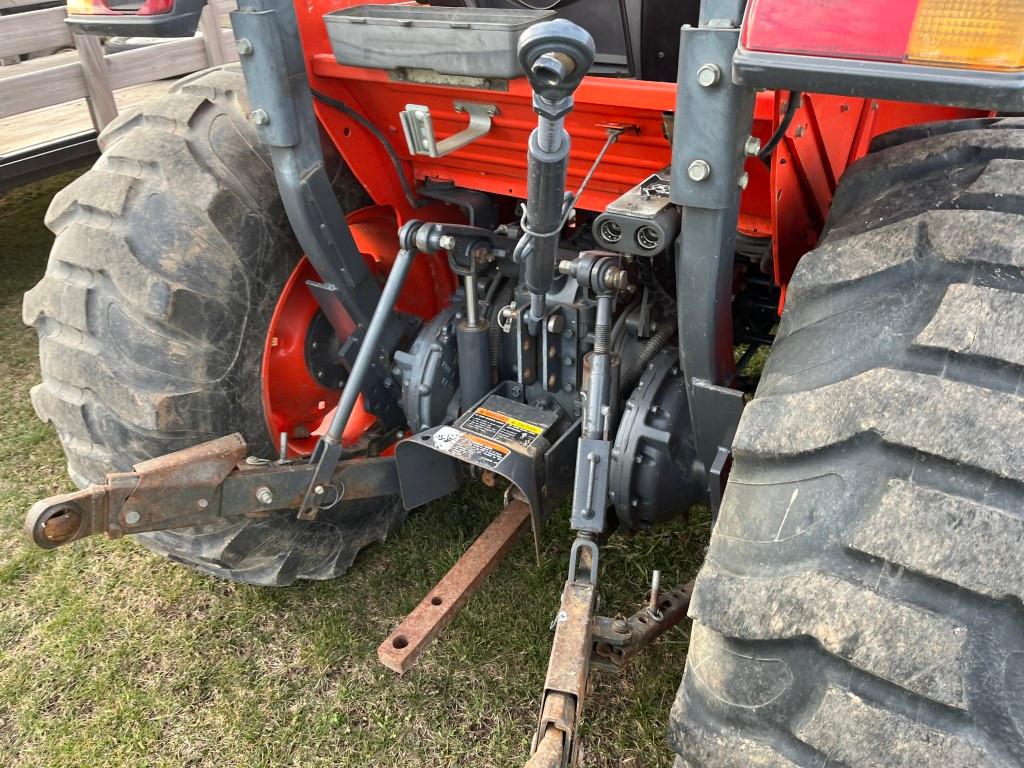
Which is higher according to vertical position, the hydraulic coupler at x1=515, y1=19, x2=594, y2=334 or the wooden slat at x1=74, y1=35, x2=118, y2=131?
the hydraulic coupler at x1=515, y1=19, x2=594, y2=334

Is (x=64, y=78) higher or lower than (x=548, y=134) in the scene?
lower

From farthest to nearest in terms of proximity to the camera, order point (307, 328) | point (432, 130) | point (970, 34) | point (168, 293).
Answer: point (307, 328)
point (168, 293)
point (432, 130)
point (970, 34)

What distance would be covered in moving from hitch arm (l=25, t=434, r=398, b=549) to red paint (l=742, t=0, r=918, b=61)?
1.40 metres

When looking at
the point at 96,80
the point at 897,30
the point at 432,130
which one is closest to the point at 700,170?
the point at 897,30

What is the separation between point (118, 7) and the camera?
5.53 feet

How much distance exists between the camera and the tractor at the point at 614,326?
957mm

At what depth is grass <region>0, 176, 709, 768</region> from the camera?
85.3 inches

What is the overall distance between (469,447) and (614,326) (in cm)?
49

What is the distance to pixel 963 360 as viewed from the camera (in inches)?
39.4

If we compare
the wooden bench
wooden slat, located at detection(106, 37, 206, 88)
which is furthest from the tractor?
wooden slat, located at detection(106, 37, 206, 88)

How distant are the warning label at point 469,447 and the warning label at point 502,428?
34mm

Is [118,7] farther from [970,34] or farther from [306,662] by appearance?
[306,662]

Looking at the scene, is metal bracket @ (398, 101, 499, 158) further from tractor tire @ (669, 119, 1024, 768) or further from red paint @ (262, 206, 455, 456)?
tractor tire @ (669, 119, 1024, 768)

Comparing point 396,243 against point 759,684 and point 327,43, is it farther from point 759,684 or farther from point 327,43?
point 759,684
